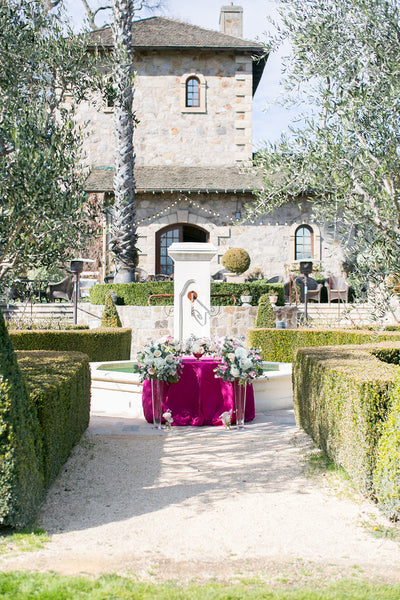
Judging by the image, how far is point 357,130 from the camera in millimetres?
5809

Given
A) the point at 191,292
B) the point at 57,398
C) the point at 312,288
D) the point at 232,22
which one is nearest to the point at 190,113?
the point at 232,22

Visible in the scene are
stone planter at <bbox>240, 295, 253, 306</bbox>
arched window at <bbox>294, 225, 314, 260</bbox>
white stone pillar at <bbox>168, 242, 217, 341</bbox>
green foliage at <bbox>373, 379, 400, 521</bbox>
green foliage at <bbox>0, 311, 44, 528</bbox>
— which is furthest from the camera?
arched window at <bbox>294, 225, 314, 260</bbox>

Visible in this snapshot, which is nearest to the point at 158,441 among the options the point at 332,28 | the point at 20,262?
the point at 20,262

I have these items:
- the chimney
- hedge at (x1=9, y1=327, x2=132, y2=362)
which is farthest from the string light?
hedge at (x1=9, y1=327, x2=132, y2=362)

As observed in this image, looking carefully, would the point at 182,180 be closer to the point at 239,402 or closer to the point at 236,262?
the point at 236,262

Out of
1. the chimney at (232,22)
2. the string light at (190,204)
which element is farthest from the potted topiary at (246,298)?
the chimney at (232,22)

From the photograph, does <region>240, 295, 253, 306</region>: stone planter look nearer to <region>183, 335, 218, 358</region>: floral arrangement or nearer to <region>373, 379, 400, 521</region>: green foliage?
<region>183, 335, 218, 358</region>: floral arrangement

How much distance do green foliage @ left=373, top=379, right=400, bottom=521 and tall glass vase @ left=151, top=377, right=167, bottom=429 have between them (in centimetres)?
354

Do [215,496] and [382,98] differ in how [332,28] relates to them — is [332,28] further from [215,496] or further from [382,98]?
[215,496]

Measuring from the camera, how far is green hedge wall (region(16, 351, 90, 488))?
4.50m

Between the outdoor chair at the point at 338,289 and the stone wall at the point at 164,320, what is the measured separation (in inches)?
128

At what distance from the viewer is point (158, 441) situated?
6.67 meters

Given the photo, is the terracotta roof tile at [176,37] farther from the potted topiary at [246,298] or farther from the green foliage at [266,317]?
the green foliage at [266,317]

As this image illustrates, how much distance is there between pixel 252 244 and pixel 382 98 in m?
15.4
